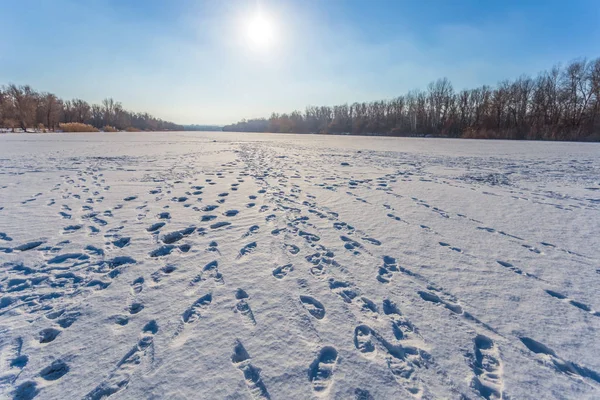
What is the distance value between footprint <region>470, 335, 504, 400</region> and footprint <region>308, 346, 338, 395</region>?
2.97 feet

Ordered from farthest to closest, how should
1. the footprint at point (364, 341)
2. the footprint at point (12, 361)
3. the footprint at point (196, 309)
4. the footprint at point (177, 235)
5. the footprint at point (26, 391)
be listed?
the footprint at point (177, 235) → the footprint at point (196, 309) → the footprint at point (364, 341) → the footprint at point (12, 361) → the footprint at point (26, 391)

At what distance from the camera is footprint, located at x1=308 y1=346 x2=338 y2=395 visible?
1603 mm

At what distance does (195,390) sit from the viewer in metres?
1.56

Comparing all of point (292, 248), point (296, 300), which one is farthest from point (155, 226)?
point (296, 300)

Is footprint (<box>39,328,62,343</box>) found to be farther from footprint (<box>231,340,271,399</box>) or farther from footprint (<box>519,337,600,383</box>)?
footprint (<box>519,337,600,383</box>)

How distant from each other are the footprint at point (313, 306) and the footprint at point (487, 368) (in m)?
1.14

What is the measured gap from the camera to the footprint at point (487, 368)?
5.24ft

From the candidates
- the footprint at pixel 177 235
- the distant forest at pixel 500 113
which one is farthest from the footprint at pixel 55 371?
the distant forest at pixel 500 113

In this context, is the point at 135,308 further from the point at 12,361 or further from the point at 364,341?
the point at 364,341

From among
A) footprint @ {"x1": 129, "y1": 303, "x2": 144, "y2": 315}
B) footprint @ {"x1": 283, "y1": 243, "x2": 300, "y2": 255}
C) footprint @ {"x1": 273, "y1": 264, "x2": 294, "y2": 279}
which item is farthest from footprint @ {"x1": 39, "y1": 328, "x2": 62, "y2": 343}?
footprint @ {"x1": 283, "y1": 243, "x2": 300, "y2": 255}

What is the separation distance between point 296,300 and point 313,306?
0.17m

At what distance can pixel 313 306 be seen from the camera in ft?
7.68

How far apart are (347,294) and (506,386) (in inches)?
49.1

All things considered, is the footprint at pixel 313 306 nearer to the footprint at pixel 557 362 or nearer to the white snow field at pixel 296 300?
the white snow field at pixel 296 300
